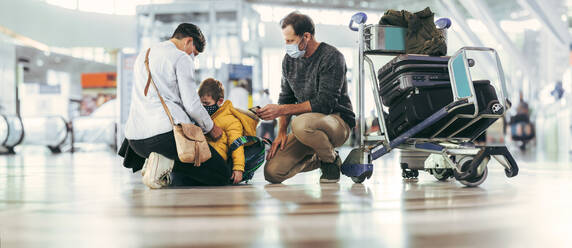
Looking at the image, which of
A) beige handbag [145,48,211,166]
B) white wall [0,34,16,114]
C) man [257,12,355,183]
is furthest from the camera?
white wall [0,34,16,114]

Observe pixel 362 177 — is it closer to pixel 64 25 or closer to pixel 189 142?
pixel 189 142

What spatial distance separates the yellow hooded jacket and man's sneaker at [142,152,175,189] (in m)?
0.36

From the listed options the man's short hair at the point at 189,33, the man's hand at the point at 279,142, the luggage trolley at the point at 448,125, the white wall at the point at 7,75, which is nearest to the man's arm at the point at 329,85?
the luggage trolley at the point at 448,125

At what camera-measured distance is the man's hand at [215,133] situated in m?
3.29

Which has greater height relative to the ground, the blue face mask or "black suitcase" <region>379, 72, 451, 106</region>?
the blue face mask

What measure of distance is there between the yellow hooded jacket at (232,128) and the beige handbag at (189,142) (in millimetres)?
327

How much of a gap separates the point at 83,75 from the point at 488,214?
25.6 metres

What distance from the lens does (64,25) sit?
22453mm

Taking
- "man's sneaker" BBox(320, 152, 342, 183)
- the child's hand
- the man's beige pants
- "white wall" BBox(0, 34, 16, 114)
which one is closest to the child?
the child's hand

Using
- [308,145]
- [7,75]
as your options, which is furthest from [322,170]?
[7,75]

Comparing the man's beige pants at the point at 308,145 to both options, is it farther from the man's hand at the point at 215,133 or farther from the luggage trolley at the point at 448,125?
the man's hand at the point at 215,133

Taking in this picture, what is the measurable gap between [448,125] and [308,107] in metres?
0.88

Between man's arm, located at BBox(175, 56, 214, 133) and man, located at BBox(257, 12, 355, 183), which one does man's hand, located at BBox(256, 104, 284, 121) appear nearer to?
man, located at BBox(257, 12, 355, 183)

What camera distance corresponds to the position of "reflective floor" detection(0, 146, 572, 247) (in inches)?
57.2
